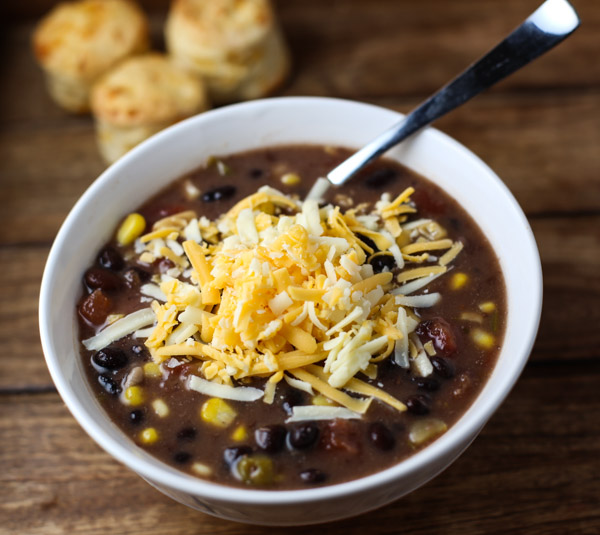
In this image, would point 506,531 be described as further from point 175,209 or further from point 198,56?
point 198,56

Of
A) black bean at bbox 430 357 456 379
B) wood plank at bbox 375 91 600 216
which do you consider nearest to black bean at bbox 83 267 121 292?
black bean at bbox 430 357 456 379

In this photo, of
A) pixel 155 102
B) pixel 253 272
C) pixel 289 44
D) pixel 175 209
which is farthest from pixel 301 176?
pixel 289 44

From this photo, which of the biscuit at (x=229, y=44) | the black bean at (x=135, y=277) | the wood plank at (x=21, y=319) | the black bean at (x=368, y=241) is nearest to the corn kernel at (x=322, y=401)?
the black bean at (x=368, y=241)

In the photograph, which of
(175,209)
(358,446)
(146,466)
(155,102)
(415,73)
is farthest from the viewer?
(415,73)

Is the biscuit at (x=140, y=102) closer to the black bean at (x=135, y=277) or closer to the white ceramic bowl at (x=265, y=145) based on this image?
the white ceramic bowl at (x=265, y=145)

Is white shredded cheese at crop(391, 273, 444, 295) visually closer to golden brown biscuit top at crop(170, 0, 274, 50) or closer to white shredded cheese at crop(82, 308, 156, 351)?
white shredded cheese at crop(82, 308, 156, 351)

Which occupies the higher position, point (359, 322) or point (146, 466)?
point (359, 322)

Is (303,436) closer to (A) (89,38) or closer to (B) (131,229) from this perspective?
(B) (131,229)
